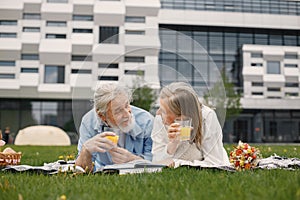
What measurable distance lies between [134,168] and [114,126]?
418 millimetres

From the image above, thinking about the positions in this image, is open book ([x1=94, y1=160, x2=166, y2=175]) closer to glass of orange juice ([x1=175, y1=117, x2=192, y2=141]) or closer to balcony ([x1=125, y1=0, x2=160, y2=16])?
glass of orange juice ([x1=175, y1=117, x2=192, y2=141])

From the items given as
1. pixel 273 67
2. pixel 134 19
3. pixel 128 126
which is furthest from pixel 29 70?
pixel 128 126

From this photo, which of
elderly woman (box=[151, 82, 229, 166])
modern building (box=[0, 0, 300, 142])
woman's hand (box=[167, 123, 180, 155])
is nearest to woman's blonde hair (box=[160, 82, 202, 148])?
elderly woman (box=[151, 82, 229, 166])

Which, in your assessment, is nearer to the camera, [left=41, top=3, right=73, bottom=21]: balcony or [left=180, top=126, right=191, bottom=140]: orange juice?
[left=180, top=126, right=191, bottom=140]: orange juice

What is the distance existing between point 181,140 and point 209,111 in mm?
391

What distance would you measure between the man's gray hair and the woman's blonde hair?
1.28ft

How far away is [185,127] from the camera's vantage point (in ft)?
12.5

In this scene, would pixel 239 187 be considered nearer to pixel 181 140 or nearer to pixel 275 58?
pixel 181 140

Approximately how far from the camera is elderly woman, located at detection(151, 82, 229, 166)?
3795 mm

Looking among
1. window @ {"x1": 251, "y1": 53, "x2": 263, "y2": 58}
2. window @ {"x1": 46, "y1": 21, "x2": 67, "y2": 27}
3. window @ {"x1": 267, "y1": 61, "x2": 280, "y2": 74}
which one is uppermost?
window @ {"x1": 46, "y1": 21, "x2": 67, "y2": 27}

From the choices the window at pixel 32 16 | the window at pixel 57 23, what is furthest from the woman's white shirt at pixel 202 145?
the window at pixel 32 16

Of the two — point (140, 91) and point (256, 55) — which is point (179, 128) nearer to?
point (140, 91)

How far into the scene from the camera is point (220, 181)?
293cm

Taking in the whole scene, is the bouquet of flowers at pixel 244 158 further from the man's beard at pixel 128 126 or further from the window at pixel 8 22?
the window at pixel 8 22
